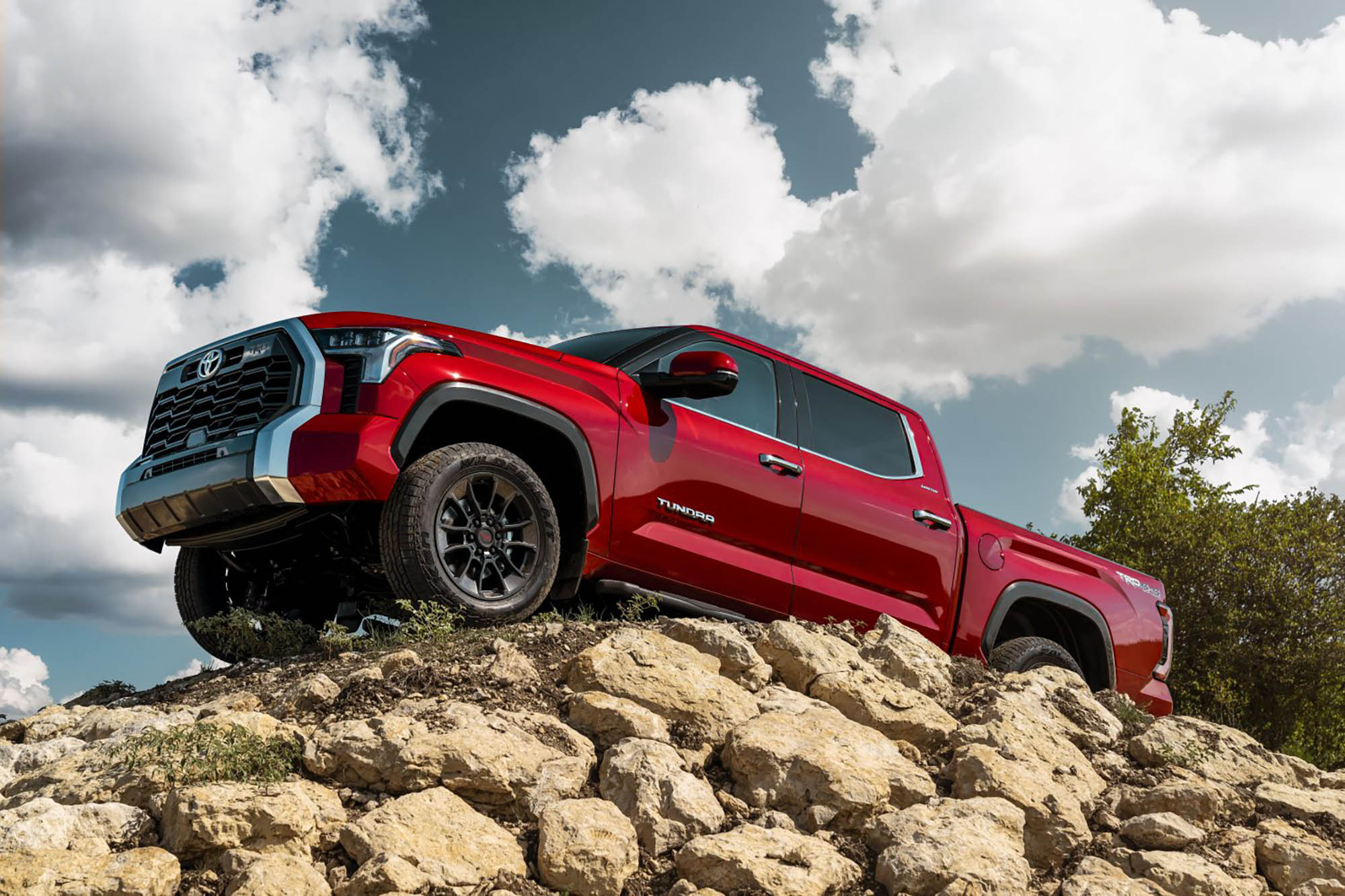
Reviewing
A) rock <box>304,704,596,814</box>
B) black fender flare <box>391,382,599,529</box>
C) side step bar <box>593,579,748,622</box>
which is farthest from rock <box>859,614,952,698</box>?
rock <box>304,704,596,814</box>

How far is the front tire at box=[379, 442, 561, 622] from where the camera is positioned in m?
5.15

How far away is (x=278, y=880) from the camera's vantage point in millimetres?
3500

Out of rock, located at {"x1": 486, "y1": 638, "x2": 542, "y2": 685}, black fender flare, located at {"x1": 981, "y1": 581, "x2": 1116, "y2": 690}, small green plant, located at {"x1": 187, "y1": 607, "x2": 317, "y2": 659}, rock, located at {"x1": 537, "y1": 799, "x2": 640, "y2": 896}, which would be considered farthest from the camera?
black fender flare, located at {"x1": 981, "y1": 581, "x2": 1116, "y2": 690}

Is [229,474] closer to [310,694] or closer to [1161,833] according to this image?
[310,694]

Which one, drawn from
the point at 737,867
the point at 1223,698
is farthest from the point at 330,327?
the point at 1223,698

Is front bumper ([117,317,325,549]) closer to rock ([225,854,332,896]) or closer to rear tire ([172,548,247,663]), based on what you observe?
rear tire ([172,548,247,663])

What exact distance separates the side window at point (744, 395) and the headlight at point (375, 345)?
140 centimetres

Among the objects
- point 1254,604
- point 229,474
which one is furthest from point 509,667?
point 1254,604

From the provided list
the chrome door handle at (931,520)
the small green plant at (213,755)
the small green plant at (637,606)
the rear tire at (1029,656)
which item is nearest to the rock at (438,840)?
the small green plant at (213,755)

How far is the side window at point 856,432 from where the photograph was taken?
7.00m

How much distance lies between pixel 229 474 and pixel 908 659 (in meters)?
3.52

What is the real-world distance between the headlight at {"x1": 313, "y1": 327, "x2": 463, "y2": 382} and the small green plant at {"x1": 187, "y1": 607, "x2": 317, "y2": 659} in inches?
67.9

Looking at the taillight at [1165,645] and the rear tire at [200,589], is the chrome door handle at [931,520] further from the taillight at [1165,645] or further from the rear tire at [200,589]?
the rear tire at [200,589]

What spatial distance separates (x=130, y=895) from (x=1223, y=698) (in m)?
18.2
